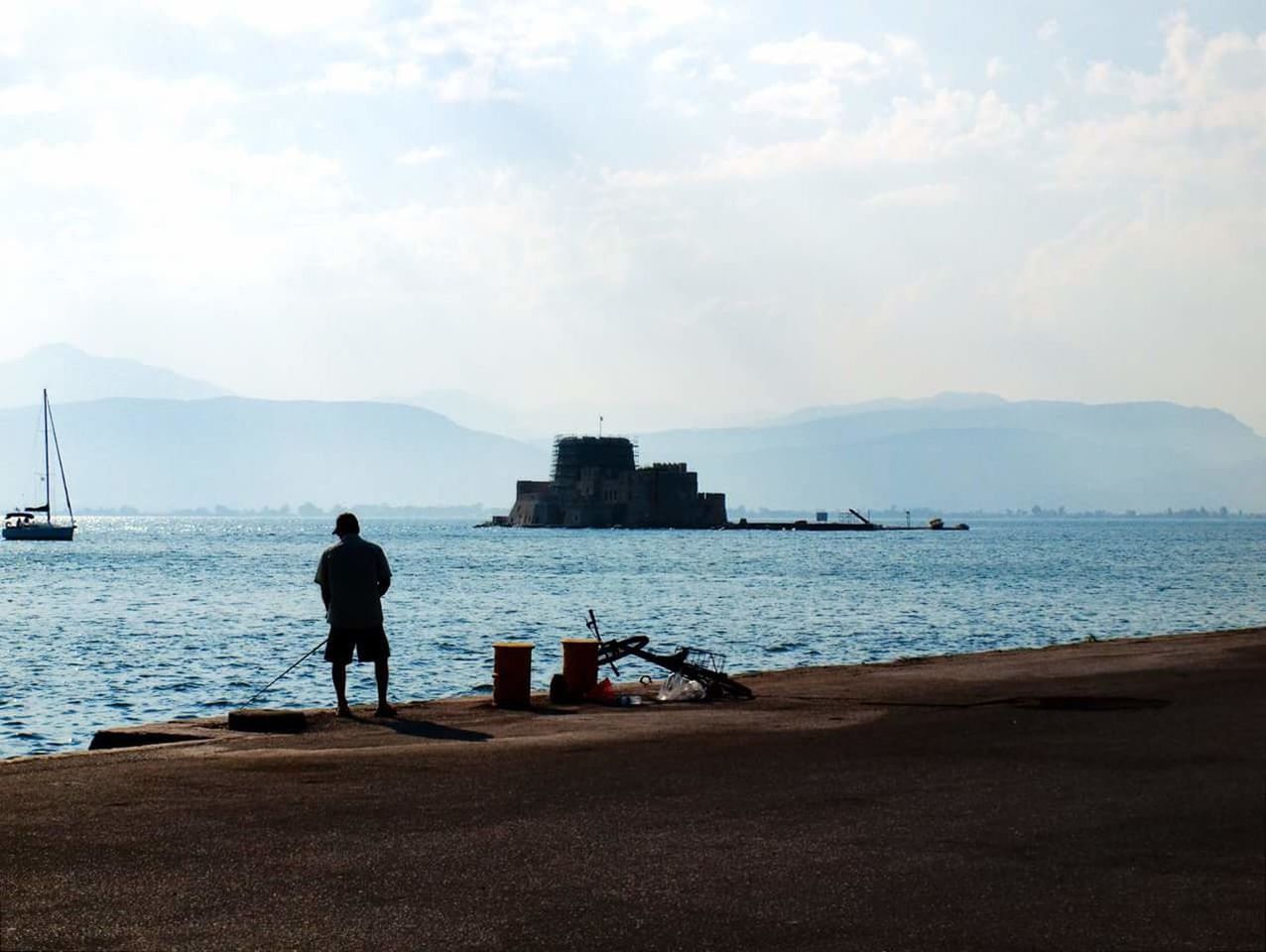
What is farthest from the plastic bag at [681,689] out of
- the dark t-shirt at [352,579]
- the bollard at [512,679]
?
the dark t-shirt at [352,579]

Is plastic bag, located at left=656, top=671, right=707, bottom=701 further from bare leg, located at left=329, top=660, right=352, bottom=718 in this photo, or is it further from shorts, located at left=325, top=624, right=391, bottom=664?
bare leg, located at left=329, top=660, right=352, bottom=718

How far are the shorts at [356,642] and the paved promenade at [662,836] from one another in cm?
104

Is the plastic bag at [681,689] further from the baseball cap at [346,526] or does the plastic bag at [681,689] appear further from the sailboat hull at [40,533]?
the sailboat hull at [40,533]

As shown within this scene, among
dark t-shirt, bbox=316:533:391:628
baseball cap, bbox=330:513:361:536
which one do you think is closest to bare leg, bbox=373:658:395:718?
dark t-shirt, bbox=316:533:391:628

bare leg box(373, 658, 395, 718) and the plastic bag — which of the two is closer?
bare leg box(373, 658, 395, 718)

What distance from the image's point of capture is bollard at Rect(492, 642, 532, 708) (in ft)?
56.2

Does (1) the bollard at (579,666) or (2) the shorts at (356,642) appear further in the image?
(1) the bollard at (579,666)

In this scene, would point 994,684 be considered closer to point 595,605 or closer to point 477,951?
point 477,951

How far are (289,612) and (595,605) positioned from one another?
11277 millimetres

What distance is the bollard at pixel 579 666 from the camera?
1794 cm

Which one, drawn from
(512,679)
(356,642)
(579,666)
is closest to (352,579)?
(356,642)

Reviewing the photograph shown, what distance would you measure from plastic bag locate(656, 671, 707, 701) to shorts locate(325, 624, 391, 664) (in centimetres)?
361

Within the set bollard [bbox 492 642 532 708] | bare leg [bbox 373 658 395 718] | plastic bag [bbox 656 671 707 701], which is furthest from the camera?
plastic bag [bbox 656 671 707 701]

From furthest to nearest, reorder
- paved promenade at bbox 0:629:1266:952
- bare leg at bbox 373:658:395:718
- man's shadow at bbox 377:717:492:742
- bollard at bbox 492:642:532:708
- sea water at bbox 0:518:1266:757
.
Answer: sea water at bbox 0:518:1266:757 < bollard at bbox 492:642:532:708 < bare leg at bbox 373:658:395:718 < man's shadow at bbox 377:717:492:742 < paved promenade at bbox 0:629:1266:952
